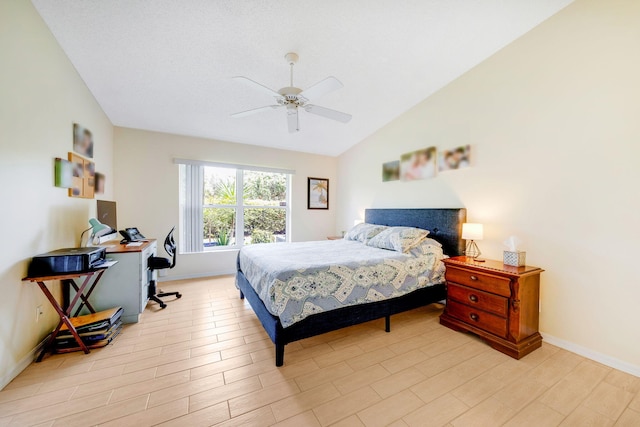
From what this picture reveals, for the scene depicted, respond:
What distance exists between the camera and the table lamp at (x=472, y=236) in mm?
2686

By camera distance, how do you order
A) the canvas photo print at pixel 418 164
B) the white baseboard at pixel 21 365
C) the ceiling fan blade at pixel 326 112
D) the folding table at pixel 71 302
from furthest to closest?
the canvas photo print at pixel 418 164 < the ceiling fan blade at pixel 326 112 < the folding table at pixel 71 302 < the white baseboard at pixel 21 365

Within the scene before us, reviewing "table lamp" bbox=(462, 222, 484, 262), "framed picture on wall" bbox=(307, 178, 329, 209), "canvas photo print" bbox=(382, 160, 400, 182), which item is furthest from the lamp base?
"framed picture on wall" bbox=(307, 178, 329, 209)

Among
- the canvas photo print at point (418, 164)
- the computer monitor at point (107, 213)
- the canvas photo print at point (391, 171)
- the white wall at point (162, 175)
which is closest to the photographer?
the computer monitor at point (107, 213)

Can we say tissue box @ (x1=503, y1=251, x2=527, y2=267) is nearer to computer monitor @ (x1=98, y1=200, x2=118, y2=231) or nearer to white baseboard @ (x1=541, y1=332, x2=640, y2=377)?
white baseboard @ (x1=541, y1=332, x2=640, y2=377)

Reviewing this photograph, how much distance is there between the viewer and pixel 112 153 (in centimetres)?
378

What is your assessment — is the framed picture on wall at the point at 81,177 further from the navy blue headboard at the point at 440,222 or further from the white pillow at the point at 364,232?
the navy blue headboard at the point at 440,222

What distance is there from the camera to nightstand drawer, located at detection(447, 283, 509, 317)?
222 cm

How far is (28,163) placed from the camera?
195 cm

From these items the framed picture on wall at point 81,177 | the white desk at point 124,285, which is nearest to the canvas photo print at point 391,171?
the white desk at point 124,285

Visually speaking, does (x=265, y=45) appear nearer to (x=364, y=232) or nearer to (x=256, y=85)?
(x=256, y=85)

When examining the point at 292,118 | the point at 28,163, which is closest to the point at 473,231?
the point at 292,118

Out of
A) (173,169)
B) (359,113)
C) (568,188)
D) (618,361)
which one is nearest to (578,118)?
(568,188)

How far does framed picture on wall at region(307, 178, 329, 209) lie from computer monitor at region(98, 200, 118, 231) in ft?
10.9

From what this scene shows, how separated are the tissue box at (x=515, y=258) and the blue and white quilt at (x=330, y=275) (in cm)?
71
